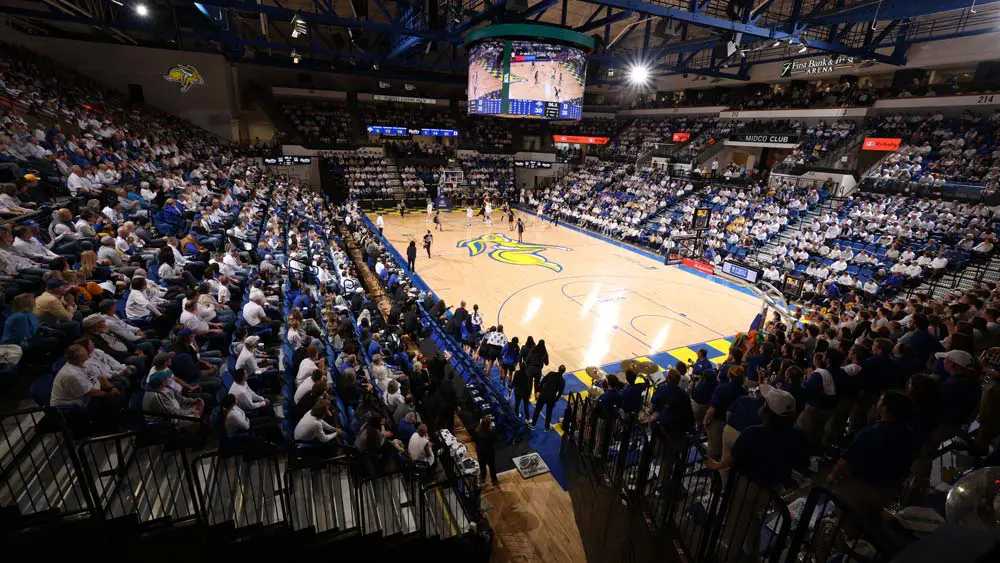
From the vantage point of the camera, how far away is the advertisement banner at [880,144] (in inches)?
836

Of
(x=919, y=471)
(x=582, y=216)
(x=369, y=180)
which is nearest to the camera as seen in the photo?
(x=919, y=471)

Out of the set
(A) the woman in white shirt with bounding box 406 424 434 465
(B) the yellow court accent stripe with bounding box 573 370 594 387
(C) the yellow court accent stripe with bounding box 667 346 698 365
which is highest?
(A) the woman in white shirt with bounding box 406 424 434 465

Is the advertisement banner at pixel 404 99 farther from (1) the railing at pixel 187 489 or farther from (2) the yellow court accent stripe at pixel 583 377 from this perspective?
(1) the railing at pixel 187 489

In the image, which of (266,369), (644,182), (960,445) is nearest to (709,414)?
(960,445)

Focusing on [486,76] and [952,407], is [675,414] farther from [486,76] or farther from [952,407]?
[486,76]

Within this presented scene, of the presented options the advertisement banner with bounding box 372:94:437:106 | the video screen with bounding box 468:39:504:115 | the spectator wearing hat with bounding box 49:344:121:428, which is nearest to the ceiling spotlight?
the video screen with bounding box 468:39:504:115

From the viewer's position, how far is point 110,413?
427 centimetres

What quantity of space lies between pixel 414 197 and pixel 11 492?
31628 millimetres

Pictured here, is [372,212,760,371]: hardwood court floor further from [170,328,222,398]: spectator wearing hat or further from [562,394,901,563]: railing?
[170,328,222,398]: spectator wearing hat

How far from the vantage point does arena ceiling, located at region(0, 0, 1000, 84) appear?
523 inches

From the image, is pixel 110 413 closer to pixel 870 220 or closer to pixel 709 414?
pixel 709 414

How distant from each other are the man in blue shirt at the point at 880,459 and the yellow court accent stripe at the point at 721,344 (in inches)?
380

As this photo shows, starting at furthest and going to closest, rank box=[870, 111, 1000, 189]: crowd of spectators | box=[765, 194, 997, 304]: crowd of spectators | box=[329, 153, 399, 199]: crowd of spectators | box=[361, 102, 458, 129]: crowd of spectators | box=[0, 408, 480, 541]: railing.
A: box=[361, 102, 458, 129]: crowd of spectators < box=[329, 153, 399, 199]: crowd of spectators < box=[870, 111, 1000, 189]: crowd of spectators < box=[765, 194, 997, 304]: crowd of spectators < box=[0, 408, 480, 541]: railing

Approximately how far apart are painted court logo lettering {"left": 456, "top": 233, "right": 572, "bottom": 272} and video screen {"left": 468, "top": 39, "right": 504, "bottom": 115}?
22.0 feet
